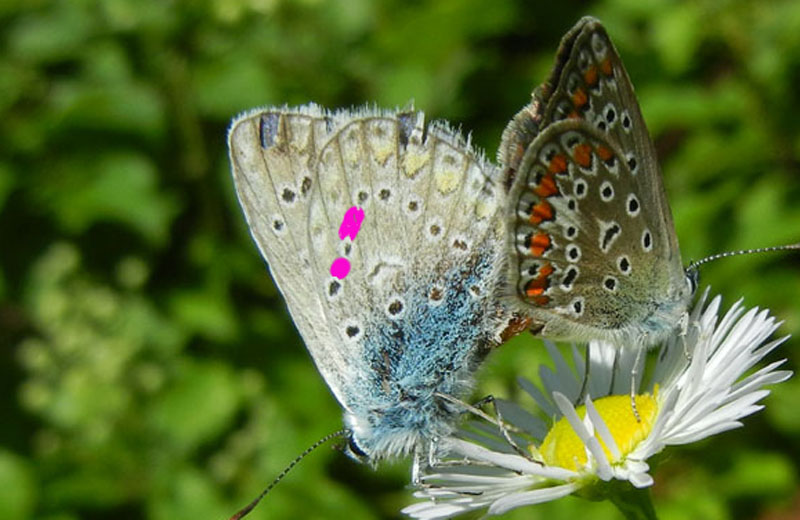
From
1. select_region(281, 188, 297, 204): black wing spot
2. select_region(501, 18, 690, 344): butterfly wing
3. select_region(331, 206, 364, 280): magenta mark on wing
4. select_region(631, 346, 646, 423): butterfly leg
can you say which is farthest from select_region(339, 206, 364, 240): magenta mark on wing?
select_region(631, 346, 646, 423): butterfly leg

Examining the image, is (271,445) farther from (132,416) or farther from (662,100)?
(662,100)

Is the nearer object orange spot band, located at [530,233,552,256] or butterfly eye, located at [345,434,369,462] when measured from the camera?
orange spot band, located at [530,233,552,256]

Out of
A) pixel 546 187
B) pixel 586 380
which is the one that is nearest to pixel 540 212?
pixel 546 187

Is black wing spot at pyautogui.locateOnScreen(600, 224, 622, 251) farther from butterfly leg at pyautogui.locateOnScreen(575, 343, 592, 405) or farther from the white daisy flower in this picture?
butterfly leg at pyautogui.locateOnScreen(575, 343, 592, 405)

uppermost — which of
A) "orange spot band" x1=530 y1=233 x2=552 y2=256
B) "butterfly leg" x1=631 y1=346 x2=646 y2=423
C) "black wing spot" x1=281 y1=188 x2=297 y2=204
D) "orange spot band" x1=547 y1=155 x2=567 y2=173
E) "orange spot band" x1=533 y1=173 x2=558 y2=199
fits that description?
"black wing spot" x1=281 y1=188 x2=297 y2=204

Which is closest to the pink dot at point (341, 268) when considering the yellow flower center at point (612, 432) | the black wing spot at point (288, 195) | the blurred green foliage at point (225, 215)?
the black wing spot at point (288, 195)

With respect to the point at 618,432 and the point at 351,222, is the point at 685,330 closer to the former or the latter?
the point at 618,432

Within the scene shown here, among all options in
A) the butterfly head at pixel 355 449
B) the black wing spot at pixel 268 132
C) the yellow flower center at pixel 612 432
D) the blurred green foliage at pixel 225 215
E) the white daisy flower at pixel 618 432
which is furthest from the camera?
the blurred green foliage at pixel 225 215

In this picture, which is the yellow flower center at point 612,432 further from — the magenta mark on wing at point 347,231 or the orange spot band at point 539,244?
the magenta mark on wing at point 347,231
